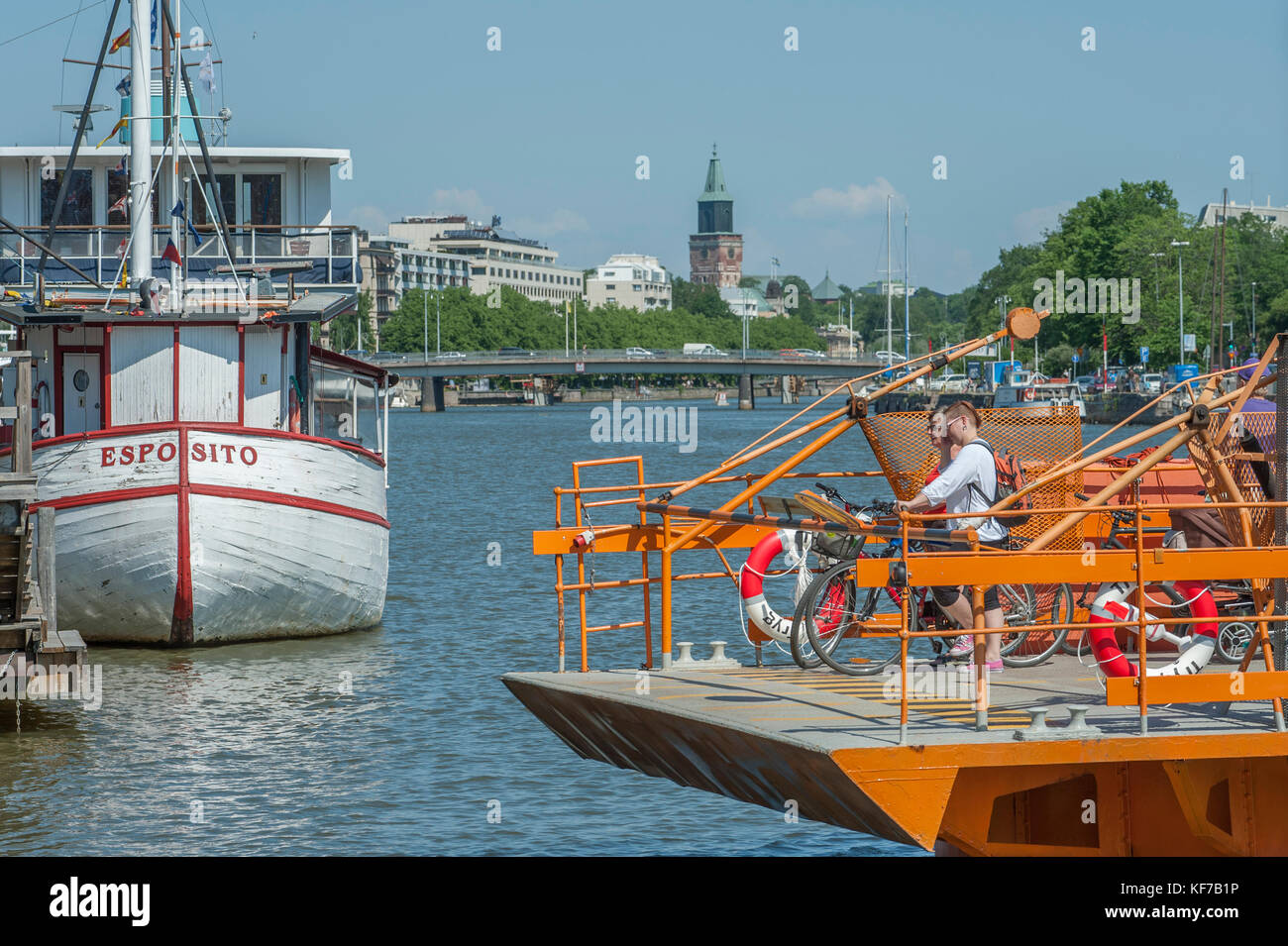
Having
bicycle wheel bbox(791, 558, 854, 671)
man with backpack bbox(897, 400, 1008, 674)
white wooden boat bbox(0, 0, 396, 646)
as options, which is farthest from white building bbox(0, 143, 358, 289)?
man with backpack bbox(897, 400, 1008, 674)

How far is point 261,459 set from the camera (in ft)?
67.4

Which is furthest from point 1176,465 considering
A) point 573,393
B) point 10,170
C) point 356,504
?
point 573,393

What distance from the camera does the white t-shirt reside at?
417 inches

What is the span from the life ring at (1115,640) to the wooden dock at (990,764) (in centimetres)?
26

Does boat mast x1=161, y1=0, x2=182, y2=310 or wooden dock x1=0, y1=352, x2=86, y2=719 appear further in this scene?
boat mast x1=161, y1=0, x2=182, y2=310

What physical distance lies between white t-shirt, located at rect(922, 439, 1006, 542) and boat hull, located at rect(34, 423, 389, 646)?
11.6m

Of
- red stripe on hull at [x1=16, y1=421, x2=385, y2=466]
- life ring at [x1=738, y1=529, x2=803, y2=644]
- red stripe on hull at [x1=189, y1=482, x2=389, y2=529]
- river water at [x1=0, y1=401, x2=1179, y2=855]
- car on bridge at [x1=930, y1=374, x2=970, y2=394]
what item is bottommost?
river water at [x1=0, y1=401, x2=1179, y2=855]

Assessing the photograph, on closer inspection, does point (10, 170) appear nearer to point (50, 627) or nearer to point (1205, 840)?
point (50, 627)

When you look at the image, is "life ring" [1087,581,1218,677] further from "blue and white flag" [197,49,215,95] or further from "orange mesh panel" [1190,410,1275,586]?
"blue and white flag" [197,49,215,95]

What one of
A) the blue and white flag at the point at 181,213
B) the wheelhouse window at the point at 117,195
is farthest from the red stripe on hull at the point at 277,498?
the wheelhouse window at the point at 117,195

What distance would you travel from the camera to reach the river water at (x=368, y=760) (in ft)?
42.8

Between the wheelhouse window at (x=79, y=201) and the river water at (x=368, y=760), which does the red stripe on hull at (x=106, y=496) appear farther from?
the wheelhouse window at (x=79, y=201)

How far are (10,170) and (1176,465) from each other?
20709mm
